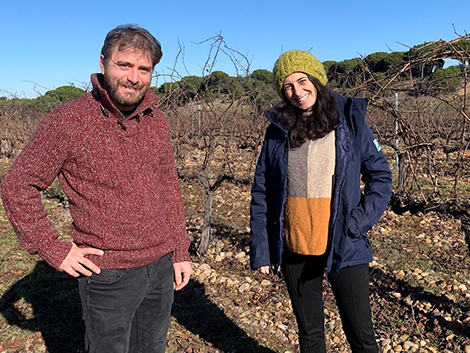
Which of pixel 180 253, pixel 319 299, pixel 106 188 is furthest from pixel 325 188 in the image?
pixel 106 188

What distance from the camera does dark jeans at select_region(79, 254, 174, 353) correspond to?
146 cm

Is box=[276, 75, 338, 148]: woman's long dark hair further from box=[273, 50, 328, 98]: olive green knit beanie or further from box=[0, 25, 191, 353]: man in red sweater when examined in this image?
box=[0, 25, 191, 353]: man in red sweater

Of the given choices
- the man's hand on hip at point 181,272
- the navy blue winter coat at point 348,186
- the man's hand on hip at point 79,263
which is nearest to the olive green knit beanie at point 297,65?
the navy blue winter coat at point 348,186

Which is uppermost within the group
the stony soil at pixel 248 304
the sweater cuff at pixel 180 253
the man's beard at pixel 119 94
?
the man's beard at pixel 119 94

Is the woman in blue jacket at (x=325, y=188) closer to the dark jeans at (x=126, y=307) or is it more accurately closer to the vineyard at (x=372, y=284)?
the dark jeans at (x=126, y=307)

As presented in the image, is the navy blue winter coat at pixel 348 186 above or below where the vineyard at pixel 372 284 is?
above

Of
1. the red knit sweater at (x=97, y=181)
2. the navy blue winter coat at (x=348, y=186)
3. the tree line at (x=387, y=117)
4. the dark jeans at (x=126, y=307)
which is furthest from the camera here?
the tree line at (x=387, y=117)

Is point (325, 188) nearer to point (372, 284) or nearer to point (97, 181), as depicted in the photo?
point (97, 181)

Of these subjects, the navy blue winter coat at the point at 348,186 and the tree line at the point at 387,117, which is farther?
the tree line at the point at 387,117

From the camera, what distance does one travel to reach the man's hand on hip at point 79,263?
1.40 meters

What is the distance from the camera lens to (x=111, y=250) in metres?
1.47

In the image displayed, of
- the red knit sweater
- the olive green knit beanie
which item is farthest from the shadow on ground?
the olive green knit beanie

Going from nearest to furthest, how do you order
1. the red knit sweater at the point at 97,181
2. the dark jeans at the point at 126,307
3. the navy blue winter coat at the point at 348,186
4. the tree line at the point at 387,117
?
1. the red knit sweater at the point at 97,181
2. the dark jeans at the point at 126,307
3. the navy blue winter coat at the point at 348,186
4. the tree line at the point at 387,117

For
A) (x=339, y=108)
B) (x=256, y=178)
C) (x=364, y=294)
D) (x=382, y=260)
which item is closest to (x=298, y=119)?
(x=339, y=108)
